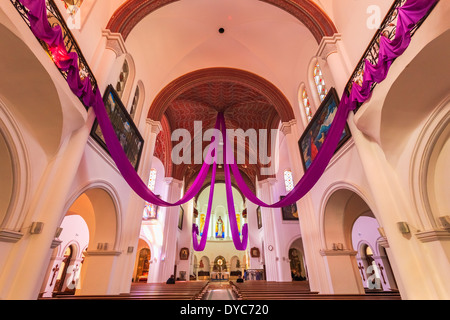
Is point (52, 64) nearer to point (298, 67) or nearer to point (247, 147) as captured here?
point (298, 67)

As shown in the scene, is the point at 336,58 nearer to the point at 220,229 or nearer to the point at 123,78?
the point at 123,78

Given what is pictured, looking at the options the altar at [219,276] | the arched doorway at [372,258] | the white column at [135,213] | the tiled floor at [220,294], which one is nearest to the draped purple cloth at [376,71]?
the white column at [135,213]

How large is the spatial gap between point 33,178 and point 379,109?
20.5 feet

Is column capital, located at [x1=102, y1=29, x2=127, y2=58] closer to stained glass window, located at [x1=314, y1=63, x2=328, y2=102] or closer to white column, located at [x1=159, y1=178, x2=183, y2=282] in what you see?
stained glass window, located at [x1=314, y1=63, x2=328, y2=102]

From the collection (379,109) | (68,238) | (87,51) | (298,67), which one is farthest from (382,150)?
(68,238)

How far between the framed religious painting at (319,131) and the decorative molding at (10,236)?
6.86m

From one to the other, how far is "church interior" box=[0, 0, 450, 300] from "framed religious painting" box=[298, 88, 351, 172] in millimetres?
61

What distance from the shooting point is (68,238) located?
10.1 meters

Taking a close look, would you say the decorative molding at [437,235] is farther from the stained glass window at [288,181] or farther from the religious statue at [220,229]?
the religious statue at [220,229]

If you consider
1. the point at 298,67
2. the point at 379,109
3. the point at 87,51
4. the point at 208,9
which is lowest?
the point at 379,109

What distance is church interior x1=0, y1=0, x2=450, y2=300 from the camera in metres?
3.47

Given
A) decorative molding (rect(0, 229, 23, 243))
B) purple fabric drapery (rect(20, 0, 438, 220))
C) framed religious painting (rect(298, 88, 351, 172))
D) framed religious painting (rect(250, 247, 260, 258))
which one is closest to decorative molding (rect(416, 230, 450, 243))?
purple fabric drapery (rect(20, 0, 438, 220))

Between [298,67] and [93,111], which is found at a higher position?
[298,67]

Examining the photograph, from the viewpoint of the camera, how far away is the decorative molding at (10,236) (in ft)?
10.7
